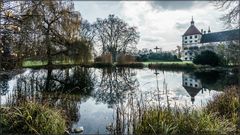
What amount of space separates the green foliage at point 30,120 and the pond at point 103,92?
1.79 ft

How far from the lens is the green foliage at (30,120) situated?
2949 mm

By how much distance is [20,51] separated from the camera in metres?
3.65

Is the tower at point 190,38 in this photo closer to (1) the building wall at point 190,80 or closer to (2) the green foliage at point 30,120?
(2) the green foliage at point 30,120

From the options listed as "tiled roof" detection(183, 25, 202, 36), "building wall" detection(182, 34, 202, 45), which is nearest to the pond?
"building wall" detection(182, 34, 202, 45)

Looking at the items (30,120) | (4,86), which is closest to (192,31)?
(30,120)

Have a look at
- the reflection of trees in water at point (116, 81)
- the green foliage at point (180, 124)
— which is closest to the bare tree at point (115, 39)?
the green foliage at point (180, 124)

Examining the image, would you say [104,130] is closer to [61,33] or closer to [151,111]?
[151,111]

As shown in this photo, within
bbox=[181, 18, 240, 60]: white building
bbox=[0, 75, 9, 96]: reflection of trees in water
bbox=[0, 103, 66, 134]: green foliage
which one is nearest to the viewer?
bbox=[0, 103, 66, 134]: green foliage

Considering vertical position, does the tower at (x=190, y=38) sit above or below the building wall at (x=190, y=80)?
above

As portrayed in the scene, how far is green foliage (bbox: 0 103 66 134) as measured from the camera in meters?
2.95

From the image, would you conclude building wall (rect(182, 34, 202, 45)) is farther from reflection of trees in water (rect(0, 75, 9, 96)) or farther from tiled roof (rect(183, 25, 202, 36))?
reflection of trees in water (rect(0, 75, 9, 96))

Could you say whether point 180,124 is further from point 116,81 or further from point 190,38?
point 116,81

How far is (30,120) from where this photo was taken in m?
3.02

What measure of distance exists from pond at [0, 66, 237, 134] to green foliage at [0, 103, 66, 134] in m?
0.54
